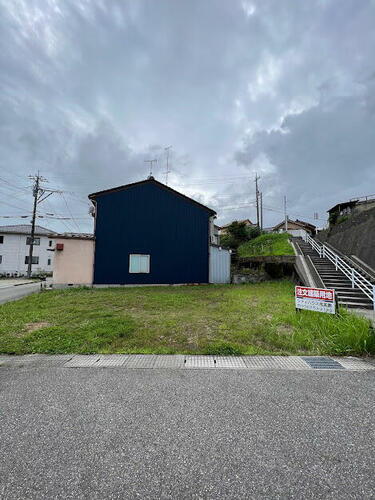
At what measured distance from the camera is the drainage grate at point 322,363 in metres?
3.29

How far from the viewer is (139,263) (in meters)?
13.7

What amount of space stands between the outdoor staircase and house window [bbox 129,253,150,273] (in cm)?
919

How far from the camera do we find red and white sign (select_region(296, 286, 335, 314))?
16.9 feet

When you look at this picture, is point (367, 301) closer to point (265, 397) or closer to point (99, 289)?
point (265, 397)

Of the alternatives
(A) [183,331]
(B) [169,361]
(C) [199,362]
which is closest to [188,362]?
(C) [199,362]

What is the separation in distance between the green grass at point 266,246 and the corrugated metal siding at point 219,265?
445 cm

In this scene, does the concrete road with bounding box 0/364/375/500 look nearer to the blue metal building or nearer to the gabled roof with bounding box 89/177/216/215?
the blue metal building

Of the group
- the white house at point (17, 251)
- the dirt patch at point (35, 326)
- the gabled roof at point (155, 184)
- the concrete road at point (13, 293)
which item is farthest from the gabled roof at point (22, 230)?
the dirt patch at point (35, 326)

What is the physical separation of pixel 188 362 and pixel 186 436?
150cm

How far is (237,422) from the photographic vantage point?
6.89 ft

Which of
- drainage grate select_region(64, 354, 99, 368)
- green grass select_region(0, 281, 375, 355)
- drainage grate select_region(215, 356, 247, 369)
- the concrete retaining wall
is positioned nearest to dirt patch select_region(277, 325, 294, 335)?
green grass select_region(0, 281, 375, 355)

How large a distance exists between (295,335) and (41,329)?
5.40 m

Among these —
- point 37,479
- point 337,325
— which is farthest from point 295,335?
point 37,479

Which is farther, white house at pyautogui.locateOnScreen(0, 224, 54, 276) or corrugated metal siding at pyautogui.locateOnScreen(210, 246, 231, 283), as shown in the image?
white house at pyautogui.locateOnScreen(0, 224, 54, 276)
